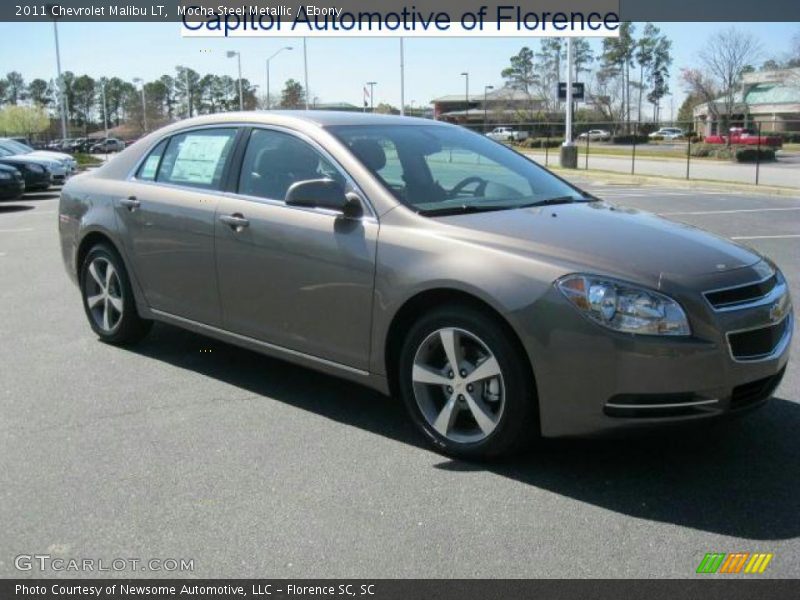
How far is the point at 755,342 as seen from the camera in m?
3.56

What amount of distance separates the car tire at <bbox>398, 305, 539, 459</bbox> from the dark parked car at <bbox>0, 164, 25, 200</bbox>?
1699cm

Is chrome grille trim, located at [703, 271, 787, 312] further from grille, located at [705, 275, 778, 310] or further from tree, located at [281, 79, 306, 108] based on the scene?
tree, located at [281, 79, 306, 108]

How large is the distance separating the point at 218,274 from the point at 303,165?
0.82 meters

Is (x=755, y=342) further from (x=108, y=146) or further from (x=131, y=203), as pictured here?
(x=108, y=146)

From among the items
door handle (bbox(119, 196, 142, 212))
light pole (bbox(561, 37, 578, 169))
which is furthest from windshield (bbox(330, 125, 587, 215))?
light pole (bbox(561, 37, 578, 169))

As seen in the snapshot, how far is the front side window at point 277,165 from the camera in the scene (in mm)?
4605

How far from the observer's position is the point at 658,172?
1200 inches

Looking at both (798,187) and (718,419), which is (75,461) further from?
(798,187)

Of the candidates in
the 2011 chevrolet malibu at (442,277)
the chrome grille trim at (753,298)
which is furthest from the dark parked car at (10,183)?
the chrome grille trim at (753,298)

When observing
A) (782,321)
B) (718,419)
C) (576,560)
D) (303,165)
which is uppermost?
(303,165)

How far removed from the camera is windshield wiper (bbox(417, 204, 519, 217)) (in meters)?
4.15

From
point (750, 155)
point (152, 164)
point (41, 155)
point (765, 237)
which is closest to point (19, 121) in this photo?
point (41, 155)

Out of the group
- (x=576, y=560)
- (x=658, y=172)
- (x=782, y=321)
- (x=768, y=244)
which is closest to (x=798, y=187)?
(x=658, y=172)

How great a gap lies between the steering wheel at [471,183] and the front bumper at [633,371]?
1220 mm
